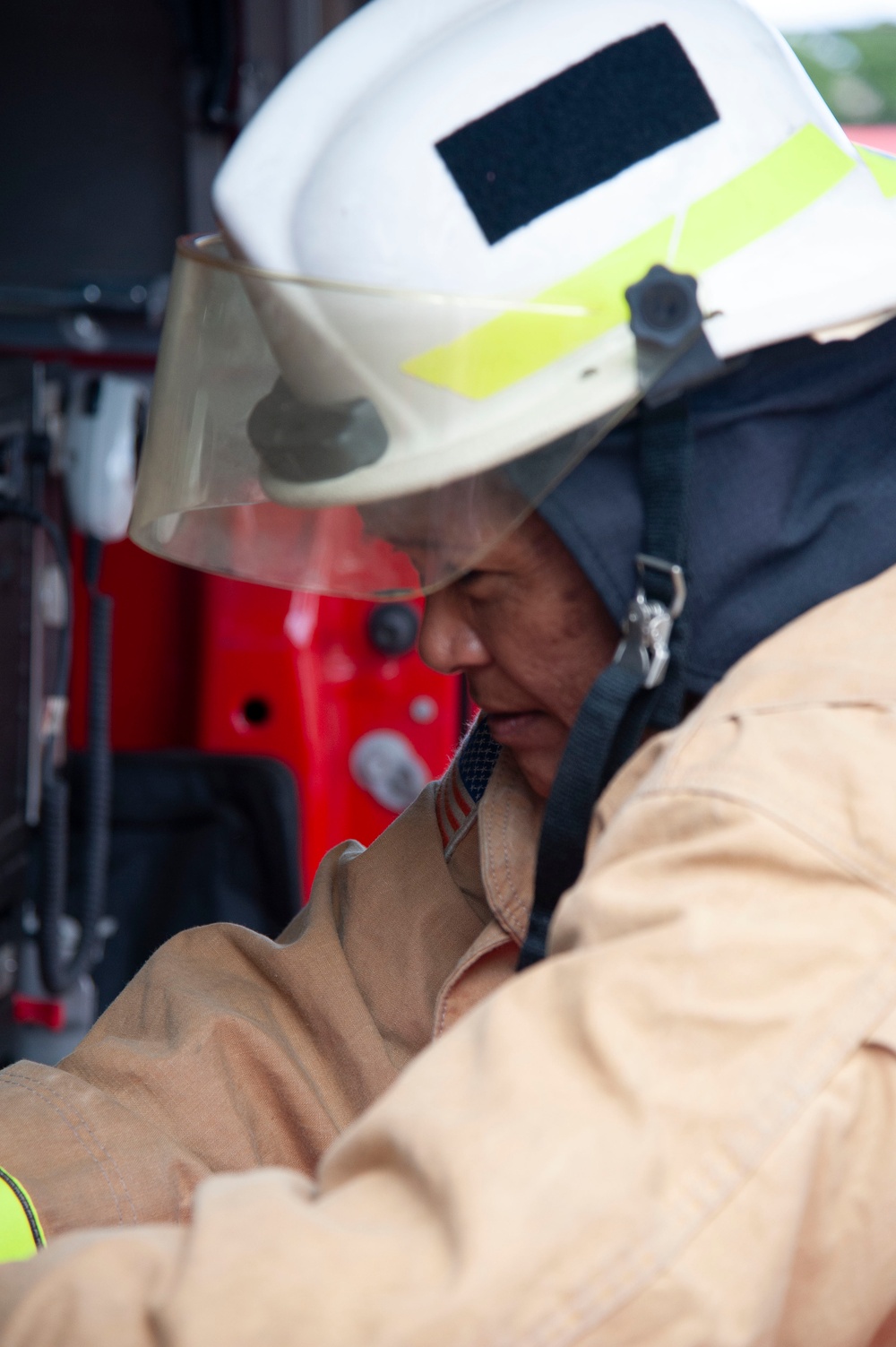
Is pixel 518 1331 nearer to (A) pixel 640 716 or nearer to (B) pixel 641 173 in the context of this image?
(A) pixel 640 716

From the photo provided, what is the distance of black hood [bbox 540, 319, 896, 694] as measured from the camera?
1094 mm

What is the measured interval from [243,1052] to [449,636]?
0.44m

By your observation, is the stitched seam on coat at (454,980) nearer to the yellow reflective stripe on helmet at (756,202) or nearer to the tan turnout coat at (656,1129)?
the tan turnout coat at (656,1129)

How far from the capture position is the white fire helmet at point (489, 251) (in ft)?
3.49

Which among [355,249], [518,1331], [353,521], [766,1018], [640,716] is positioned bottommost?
[518,1331]

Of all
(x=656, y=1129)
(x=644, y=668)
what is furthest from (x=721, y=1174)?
(x=644, y=668)

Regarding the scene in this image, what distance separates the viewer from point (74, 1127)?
128 cm

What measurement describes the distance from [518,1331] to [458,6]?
0.99 metres

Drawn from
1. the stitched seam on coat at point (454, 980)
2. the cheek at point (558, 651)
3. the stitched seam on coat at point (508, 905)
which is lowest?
the stitched seam on coat at point (454, 980)

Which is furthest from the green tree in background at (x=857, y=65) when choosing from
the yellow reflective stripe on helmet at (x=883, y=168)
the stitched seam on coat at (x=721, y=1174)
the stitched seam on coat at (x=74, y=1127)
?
the stitched seam on coat at (x=721, y=1174)

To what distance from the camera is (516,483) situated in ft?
3.54

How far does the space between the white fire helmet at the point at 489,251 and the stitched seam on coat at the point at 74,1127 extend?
0.56 m

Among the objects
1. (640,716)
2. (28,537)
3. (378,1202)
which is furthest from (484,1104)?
(28,537)

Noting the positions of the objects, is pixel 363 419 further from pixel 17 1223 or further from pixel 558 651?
pixel 17 1223
